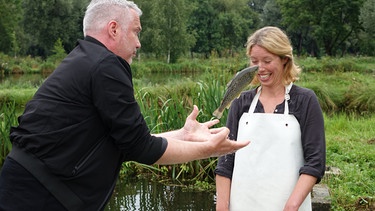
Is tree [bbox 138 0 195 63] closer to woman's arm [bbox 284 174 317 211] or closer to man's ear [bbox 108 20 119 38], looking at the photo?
woman's arm [bbox 284 174 317 211]

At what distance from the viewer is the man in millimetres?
2189

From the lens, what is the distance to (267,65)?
9.52 feet

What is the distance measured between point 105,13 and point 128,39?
16cm

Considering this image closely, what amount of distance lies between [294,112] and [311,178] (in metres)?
0.38

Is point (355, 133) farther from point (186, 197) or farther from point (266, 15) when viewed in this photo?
point (266, 15)

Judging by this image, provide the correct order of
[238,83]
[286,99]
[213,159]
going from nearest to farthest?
[286,99] < [238,83] < [213,159]

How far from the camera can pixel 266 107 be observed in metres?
2.92

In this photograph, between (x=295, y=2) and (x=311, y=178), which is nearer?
(x=311, y=178)

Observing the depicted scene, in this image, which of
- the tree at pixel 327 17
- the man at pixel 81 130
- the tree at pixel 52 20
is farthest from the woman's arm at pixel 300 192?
the tree at pixel 52 20

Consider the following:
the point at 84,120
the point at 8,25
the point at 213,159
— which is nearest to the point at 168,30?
the point at 8,25

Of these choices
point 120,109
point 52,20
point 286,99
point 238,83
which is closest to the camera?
point 120,109

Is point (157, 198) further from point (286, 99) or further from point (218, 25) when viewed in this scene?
point (218, 25)

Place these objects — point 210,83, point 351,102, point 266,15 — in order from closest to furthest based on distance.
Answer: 1. point 210,83
2. point 351,102
3. point 266,15

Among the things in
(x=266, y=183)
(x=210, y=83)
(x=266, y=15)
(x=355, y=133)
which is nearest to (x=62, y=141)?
(x=266, y=183)
